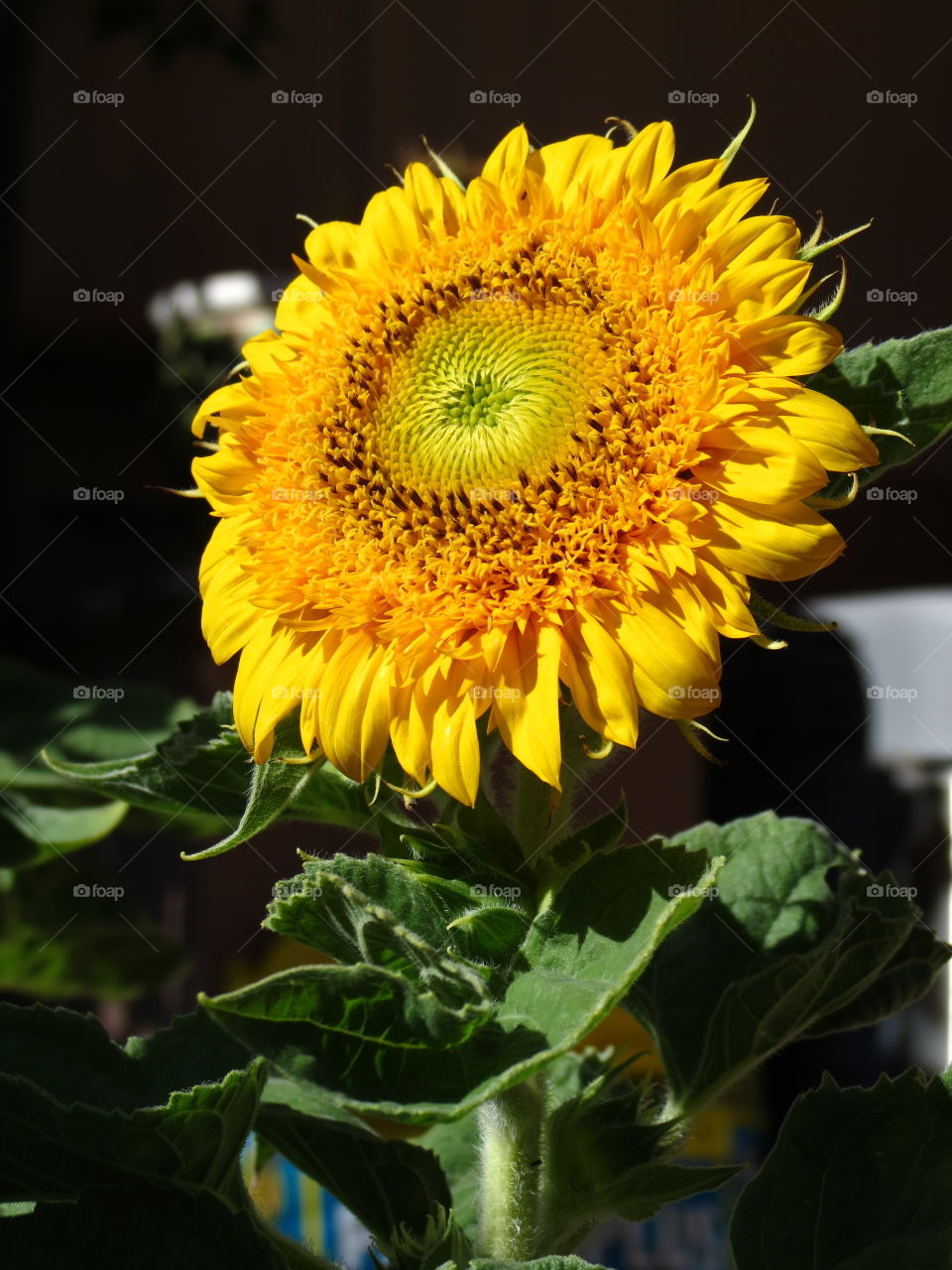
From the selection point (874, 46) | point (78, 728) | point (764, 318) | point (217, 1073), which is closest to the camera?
point (764, 318)

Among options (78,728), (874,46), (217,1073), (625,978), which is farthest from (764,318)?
(874,46)

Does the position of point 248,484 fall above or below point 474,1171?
above

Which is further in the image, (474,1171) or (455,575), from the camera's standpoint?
(474,1171)

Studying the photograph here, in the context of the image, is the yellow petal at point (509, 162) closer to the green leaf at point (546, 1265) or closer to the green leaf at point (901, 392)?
the green leaf at point (901, 392)

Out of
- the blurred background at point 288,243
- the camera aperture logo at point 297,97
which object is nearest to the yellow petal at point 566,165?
the blurred background at point 288,243

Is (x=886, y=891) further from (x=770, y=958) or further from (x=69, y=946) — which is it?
(x=69, y=946)

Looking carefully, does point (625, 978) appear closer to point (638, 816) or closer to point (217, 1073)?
point (217, 1073)

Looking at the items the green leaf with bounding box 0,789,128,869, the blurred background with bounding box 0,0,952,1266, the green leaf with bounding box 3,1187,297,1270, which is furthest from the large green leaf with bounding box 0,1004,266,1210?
the blurred background with bounding box 0,0,952,1266
